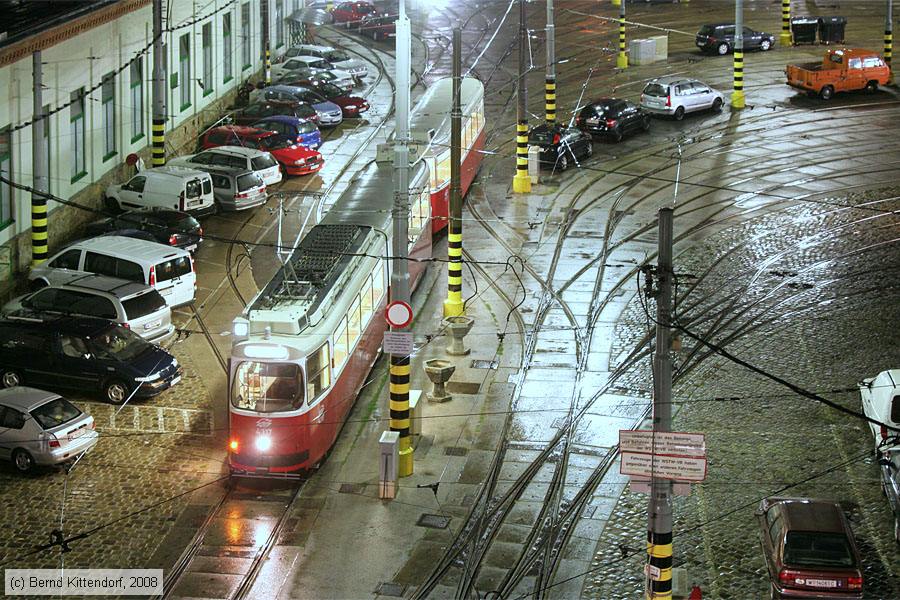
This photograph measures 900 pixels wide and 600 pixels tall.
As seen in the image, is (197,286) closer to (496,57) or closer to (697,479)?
(697,479)

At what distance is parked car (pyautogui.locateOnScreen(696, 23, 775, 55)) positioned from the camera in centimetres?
5469

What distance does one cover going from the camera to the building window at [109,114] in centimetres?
3778

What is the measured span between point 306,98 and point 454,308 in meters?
20.2

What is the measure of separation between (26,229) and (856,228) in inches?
803

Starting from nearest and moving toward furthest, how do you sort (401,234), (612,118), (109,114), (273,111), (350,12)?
(401,234) < (109,114) < (612,118) < (273,111) < (350,12)

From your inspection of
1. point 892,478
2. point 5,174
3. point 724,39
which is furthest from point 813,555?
point 724,39

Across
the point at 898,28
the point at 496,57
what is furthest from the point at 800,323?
the point at 898,28

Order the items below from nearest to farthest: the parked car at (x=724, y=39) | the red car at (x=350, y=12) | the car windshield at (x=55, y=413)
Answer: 1. the car windshield at (x=55, y=413)
2. the parked car at (x=724, y=39)
3. the red car at (x=350, y=12)

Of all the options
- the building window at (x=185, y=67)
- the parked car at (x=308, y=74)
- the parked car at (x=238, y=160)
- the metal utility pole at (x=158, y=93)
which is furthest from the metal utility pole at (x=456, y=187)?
the parked car at (x=308, y=74)

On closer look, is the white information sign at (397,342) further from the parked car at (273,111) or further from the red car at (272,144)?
the parked car at (273,111)

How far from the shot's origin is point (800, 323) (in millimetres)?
29547

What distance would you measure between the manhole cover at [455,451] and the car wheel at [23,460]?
706 centimetres

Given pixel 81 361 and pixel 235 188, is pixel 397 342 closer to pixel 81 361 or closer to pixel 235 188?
pixel 81 361

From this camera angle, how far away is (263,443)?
74.1ft
